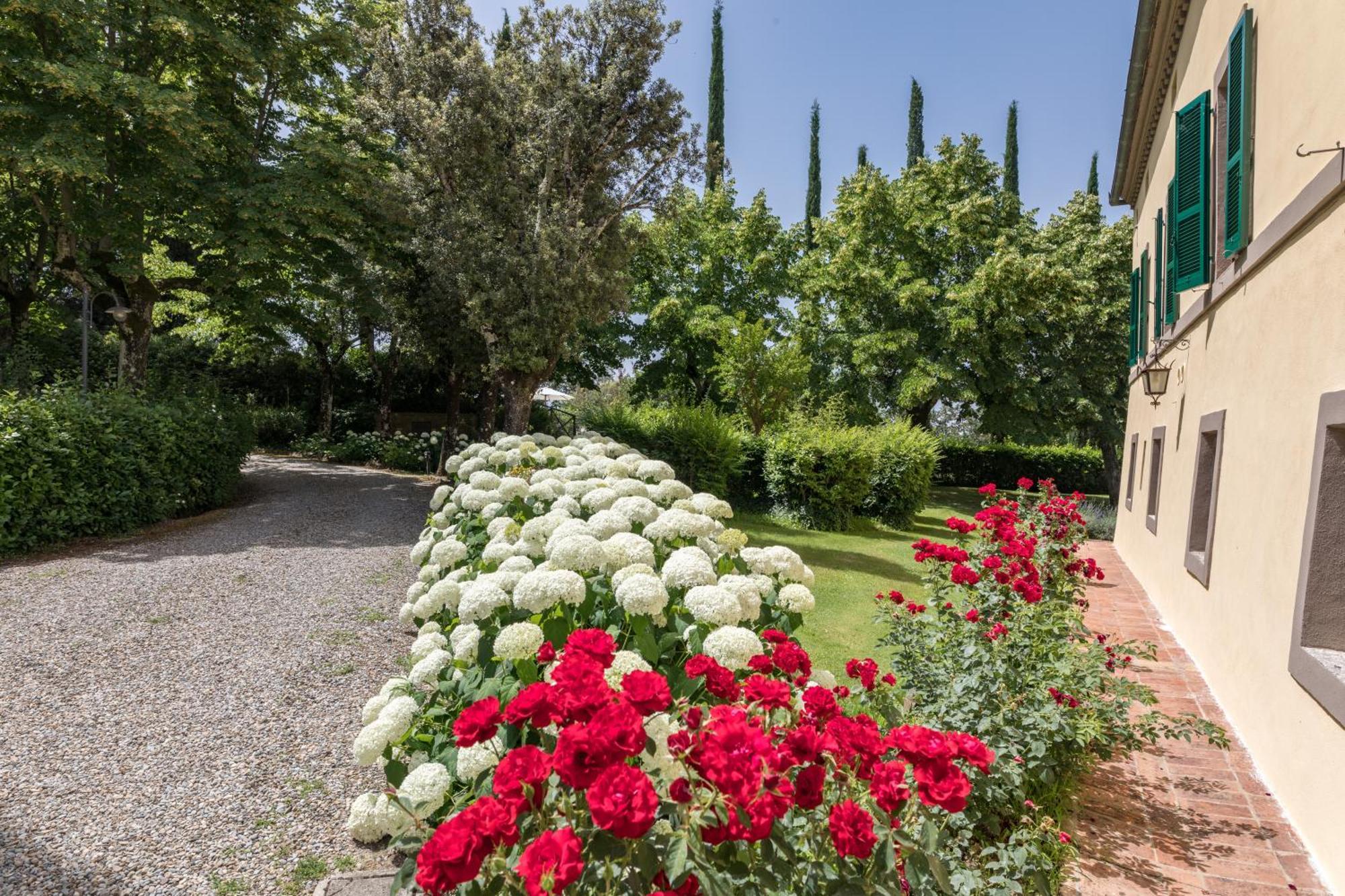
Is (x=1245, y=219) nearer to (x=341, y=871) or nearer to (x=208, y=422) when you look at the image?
(x=341, y=871)

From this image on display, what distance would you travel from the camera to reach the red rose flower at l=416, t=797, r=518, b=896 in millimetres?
1148

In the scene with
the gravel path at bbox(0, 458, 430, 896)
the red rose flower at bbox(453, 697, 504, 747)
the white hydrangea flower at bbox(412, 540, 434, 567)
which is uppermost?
the red rose flower at bbox(453, 697, 504, 747)

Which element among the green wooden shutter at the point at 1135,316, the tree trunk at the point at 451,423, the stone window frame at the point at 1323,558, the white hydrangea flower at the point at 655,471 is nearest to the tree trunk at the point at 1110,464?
the green wooden shutter at the point at 1135,316

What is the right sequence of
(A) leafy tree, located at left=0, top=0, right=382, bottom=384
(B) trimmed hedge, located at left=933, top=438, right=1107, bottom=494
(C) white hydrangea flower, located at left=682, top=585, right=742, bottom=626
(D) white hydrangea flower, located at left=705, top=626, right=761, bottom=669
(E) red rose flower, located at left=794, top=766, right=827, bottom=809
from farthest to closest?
(B) trimmed hedge, located at left=933, top=438, right=1107, bottom=494 → (A) leafy tree, located at left=0, top=0, right=382, bottom=384 → (C) white hydrangea flower, located at left=682, top=585, right=742, bottom=626 → (D) white hydrangea flower, located at left=705, top=626, right=761, bottom=669 → (E) red rose flower, located at left=794, top=766, right=827, bottom=809

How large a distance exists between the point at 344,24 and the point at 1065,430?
23.3 meters

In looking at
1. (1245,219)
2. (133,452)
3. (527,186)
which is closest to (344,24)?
(527,186)

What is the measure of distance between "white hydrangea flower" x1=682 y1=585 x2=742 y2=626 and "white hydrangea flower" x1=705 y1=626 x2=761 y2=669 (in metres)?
0.16

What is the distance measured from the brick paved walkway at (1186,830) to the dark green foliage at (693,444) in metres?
9.83

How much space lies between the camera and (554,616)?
9.99ft

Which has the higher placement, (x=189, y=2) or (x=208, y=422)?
(x=189, y=2)

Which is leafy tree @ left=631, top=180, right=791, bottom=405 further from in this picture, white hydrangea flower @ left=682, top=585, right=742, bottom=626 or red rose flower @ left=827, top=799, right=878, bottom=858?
red rose flower @ left=827, top=799, right=878, bottom=858

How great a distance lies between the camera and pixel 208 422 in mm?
10766

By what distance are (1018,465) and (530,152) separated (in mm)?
21869

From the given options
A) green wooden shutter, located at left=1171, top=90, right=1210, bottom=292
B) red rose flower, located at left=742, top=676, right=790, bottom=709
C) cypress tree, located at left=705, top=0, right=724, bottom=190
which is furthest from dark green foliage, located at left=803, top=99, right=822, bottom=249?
red rose flower, located at left=742, top=676, right=790, bottom=709
